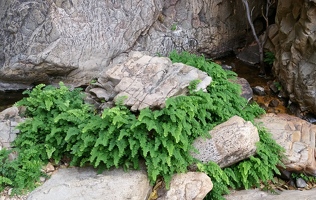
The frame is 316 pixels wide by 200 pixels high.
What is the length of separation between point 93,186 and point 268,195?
135 inches

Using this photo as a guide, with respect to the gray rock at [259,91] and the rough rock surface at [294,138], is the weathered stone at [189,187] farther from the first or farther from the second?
the gray rock at [259,91]

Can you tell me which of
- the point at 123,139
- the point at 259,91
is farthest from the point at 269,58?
the point at 123,139

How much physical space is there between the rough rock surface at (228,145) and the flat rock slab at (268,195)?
0.62 m

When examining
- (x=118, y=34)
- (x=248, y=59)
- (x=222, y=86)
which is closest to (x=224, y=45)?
(x=248, y=59)

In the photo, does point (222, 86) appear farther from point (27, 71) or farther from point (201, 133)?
point (27, 71)

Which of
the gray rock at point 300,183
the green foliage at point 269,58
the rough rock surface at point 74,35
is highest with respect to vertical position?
the rough rock surface at point 74,35

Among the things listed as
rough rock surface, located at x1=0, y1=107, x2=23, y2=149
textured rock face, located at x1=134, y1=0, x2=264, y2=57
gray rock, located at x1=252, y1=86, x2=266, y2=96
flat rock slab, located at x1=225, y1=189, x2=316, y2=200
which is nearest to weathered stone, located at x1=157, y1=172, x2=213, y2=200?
flat rock slab, located at x1=225, y1=189, x2=316, y2=200

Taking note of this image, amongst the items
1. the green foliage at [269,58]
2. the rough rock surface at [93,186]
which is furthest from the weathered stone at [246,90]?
the rough rock surface at [93,186]

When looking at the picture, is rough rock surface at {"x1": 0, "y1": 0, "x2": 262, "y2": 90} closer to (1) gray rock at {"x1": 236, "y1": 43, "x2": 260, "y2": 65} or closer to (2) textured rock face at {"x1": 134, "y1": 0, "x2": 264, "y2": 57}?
(2) textured rock face at {"x1": 134, "y1": 0, "x2": 264, "y2": 57}

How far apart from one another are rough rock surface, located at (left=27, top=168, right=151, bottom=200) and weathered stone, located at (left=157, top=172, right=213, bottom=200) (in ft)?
1.47

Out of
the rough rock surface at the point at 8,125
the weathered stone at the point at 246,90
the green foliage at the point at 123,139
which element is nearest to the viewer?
the green foliage at the point at 123,139

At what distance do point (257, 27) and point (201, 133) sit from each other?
7933 millimetres

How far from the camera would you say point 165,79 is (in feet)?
25.1

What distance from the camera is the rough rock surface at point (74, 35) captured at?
10.1 meters
